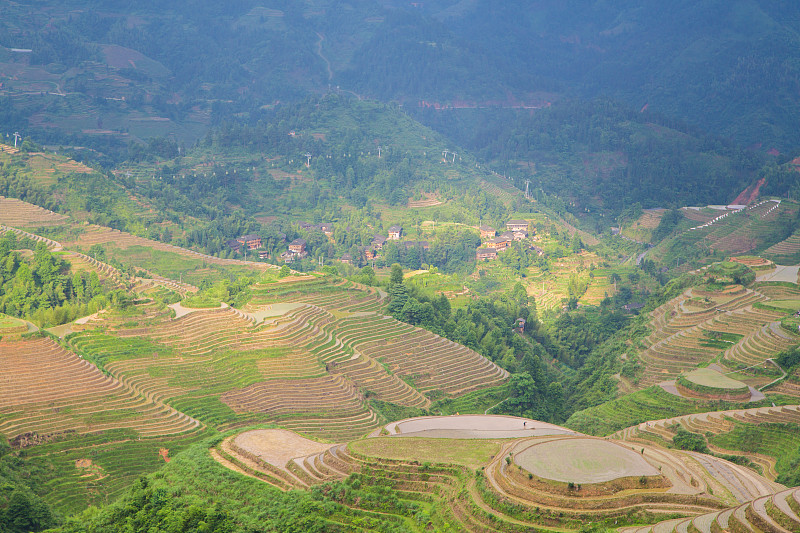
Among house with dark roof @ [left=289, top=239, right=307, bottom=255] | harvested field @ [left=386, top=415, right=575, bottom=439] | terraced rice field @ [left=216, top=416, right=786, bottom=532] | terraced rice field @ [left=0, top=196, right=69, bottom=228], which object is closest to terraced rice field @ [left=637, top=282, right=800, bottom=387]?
harvested field @ [left=386, top=415, right=575, bottom=439]

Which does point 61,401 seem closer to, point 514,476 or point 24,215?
point 514,476

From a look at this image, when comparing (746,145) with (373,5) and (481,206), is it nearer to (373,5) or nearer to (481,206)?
(481,206)

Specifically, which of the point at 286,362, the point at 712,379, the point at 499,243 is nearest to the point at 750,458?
the point at 712,379

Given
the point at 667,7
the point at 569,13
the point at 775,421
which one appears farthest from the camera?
the point at 569,13

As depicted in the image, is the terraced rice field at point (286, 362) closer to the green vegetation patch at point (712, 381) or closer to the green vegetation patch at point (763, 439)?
the green vegetation patch at point (712, 381)

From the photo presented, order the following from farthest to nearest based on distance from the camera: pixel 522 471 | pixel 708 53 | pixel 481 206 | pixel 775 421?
pixel 708 53, pixel 481 206, pixel 775 421, pixel 522 471

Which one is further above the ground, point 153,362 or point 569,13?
point 569,13

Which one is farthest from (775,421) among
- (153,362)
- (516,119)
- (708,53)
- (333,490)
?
(708,53)
